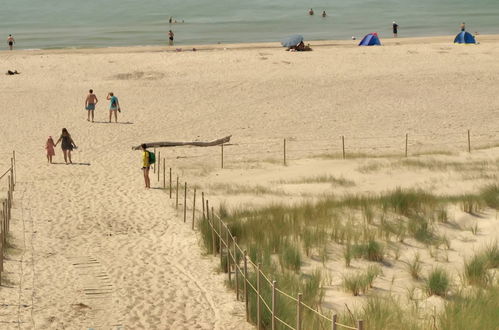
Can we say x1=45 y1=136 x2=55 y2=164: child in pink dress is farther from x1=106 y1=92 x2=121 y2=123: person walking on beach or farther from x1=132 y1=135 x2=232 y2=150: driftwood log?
x1=106 y1=92 x2=121 y2=123: person walking on beach

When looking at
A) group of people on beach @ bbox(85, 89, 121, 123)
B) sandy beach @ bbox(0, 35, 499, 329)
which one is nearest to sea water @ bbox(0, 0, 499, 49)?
sandy beach @ bbox(0, 35, 499, 329)

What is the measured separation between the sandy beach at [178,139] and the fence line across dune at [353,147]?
0.08 m

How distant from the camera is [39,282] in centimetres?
1330

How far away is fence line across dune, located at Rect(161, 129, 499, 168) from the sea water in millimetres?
30762

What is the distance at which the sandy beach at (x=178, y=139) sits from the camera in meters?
12.9

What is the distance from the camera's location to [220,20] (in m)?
76.5

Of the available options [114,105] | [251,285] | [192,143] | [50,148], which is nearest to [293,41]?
[114,105]

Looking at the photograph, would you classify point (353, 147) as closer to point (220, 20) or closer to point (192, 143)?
point (192, 143)

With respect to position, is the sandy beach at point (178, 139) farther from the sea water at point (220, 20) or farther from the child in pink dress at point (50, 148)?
the sea water at point (220, 20)

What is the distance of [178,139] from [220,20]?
167ft

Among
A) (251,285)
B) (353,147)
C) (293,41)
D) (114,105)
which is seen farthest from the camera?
(293,41)

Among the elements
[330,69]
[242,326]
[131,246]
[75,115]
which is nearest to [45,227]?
[131,246]

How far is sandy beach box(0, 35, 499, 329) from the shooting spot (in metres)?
12.9

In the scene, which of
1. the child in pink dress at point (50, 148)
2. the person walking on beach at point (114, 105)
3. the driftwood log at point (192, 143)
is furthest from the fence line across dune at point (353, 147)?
the person walking on beach at point (114, 105)
